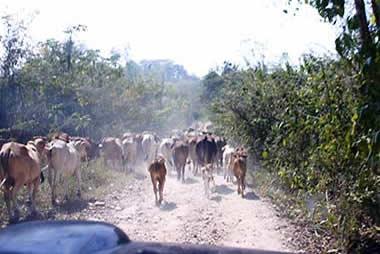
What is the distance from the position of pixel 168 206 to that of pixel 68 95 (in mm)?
13683

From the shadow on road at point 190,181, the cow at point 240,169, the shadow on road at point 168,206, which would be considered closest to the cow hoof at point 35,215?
the shadow on road at point 168,206

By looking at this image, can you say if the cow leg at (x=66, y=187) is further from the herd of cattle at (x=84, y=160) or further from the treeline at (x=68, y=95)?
the treeline at (x=68, y=95)

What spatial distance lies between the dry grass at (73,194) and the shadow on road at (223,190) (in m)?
A: 3.07

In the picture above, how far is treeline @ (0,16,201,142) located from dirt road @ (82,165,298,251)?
6.11m

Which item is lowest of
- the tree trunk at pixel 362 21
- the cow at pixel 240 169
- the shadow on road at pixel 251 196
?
the shadow on road at pixel 251 196

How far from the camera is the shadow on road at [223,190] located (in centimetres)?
1324

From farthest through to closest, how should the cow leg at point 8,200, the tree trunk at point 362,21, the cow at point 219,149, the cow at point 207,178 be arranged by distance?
the cow at point 219,149, the cow at point 207,178, the cow leg at point 8,200, the tree trunk at point 362,21

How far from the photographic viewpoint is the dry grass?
10.2 m

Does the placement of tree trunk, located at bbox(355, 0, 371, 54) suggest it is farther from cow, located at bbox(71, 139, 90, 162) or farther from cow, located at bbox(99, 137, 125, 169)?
cow, located at bbox(99, 137, 125, 169)

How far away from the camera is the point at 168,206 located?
11289mm

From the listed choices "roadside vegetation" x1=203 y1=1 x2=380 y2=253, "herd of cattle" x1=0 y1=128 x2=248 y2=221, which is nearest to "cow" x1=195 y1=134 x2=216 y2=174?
"herd of cattle" x1=0 y1=128 x2=248 y2=221

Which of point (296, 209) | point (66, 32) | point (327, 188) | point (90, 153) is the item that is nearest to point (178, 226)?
point (296, 209)

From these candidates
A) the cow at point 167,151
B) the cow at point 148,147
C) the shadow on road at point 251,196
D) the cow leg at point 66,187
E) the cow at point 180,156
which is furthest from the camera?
the cow at point 148,147

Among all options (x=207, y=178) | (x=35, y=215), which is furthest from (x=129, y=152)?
(x=35, y=215)
